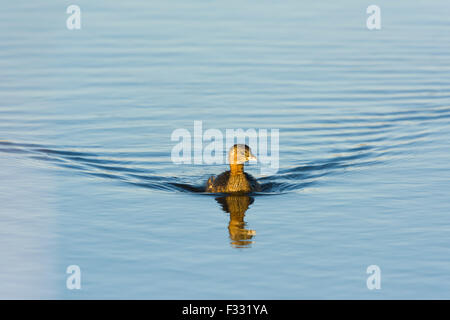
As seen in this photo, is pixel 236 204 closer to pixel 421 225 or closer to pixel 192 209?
pixel 192 209

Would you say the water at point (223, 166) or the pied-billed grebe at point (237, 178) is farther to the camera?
the pied-billed grebe at point (237, 178)

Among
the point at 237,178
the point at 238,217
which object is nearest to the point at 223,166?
the point at 237,178

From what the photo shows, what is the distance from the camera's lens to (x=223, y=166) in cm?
1645

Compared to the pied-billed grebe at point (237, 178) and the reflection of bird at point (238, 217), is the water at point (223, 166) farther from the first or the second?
the pied-billed grebe at point (237, 178)

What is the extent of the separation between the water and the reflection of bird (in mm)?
34

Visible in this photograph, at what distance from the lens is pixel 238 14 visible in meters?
26.8

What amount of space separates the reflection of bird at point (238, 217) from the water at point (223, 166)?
0.03m

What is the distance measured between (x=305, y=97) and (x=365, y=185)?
17.1 feet

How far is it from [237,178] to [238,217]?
1.57 meters

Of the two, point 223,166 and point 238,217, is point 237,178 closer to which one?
point 238,217

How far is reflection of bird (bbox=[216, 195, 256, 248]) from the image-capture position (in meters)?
12.0

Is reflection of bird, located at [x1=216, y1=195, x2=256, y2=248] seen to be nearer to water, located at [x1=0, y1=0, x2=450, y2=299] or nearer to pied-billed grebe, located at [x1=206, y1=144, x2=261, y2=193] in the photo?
water, located at [x1=0, y1=0, x2=450, y2=299]

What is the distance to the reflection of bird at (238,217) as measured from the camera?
12.0 m

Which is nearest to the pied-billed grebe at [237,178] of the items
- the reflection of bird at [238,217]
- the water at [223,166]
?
the reflection of bird at [238,217]
